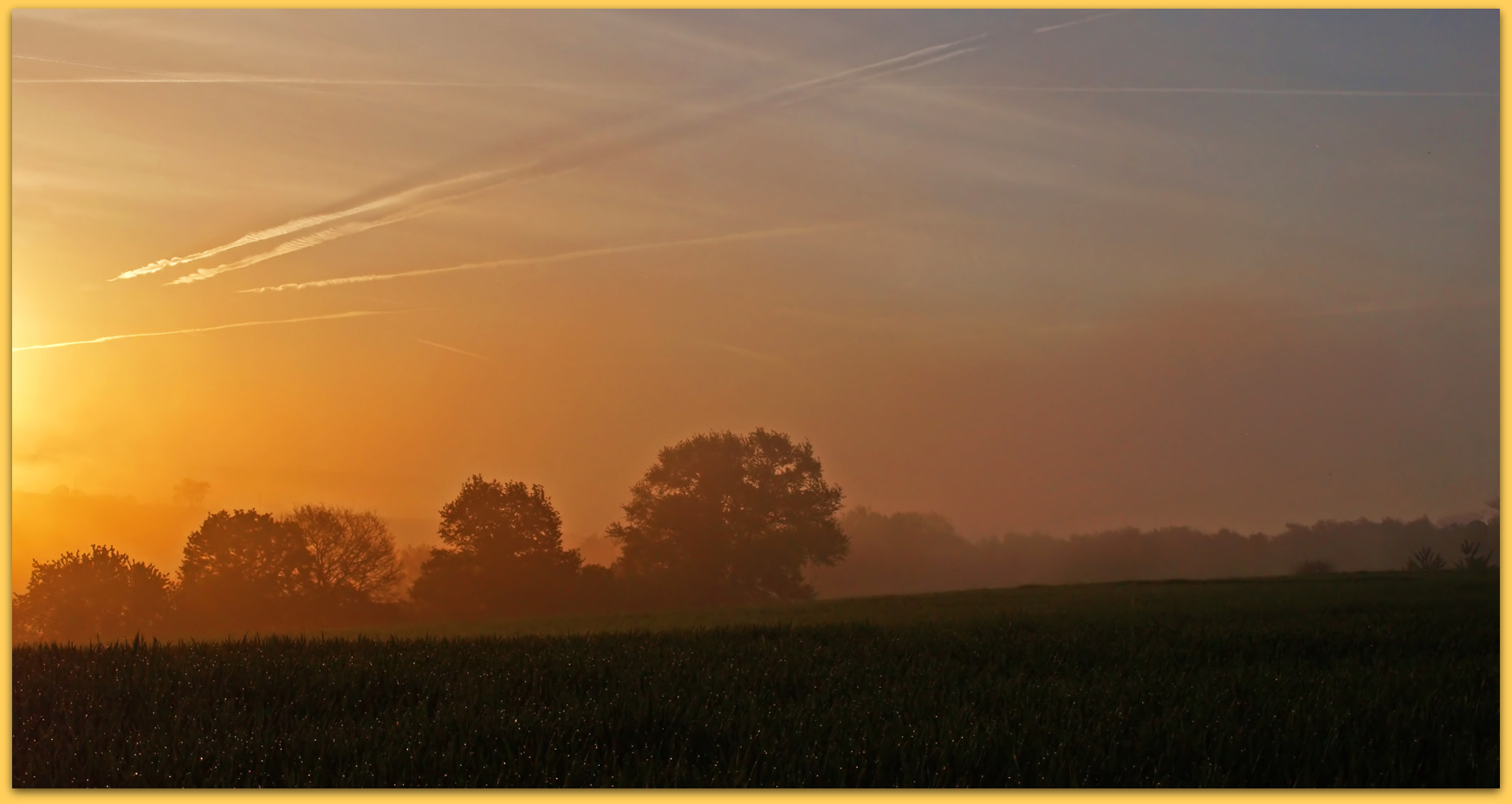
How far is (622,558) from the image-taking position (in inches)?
797

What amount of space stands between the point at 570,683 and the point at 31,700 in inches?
143

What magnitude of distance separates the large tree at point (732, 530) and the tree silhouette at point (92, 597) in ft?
26.2

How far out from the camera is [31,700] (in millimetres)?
6867

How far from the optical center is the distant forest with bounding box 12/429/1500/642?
1575 centimetres

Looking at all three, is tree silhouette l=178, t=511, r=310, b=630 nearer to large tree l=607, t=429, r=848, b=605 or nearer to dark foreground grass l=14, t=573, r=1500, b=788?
large tree l=607, t=429, r=848, b=605

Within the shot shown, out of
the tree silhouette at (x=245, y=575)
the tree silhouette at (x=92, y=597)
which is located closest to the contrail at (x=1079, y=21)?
the tree silhouette at (x=92, y=597)

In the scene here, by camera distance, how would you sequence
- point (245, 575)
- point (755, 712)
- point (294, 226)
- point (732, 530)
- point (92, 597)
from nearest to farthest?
point (755, 712) → point (294, 226) → point (92, 597) → point (245, 575) → point (732, 530)

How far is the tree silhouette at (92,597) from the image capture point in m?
10.2

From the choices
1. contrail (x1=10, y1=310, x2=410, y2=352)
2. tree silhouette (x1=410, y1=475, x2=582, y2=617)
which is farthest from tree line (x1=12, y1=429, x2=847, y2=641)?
contrail (x1=10, y1=310, x2=410, y2=352)

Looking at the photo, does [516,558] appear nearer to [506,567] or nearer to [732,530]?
[506,567]

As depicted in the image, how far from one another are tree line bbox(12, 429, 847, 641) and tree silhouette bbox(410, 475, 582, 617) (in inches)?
0.9

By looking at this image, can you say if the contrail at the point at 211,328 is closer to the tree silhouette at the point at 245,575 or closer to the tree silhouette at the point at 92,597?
the tree silhouette at the point at 92,597

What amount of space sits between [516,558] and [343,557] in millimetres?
3282

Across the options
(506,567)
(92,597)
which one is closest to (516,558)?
(506,567)
